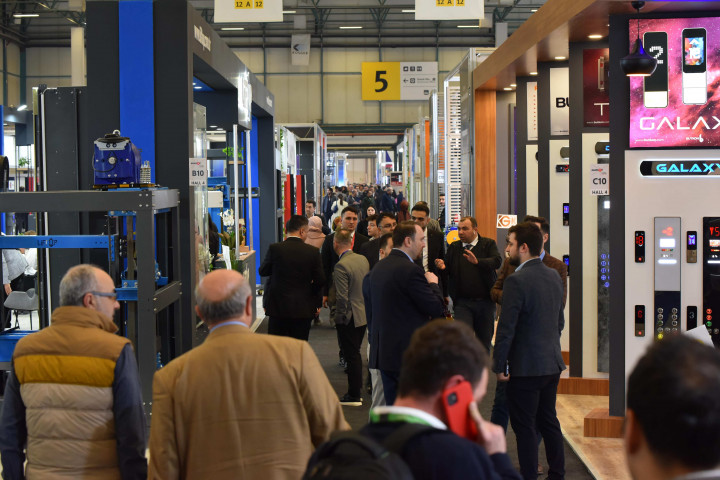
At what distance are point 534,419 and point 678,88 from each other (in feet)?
7.79

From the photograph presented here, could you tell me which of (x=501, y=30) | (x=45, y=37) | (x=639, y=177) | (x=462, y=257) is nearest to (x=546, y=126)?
(x=462, y=257)

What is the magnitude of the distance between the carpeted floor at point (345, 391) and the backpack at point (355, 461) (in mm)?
3830

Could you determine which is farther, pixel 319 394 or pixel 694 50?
pixel 694 50

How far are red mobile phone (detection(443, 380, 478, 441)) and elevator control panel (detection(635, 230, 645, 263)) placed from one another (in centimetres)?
397

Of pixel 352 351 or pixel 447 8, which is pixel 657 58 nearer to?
pixel 352 351

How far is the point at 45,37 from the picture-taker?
2636 cm

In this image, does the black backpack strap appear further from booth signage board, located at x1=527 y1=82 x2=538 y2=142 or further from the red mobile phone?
booth signage board, located at x1=527 y1=82 x2=538 y2=142

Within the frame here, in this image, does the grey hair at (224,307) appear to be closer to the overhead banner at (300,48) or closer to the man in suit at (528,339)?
the man in suit at (528,339)

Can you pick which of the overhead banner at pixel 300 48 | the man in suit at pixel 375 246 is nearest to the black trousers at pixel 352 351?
the man in suit at pixel 375 246

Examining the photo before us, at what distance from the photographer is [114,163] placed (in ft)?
17.7

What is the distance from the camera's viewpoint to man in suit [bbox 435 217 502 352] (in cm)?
689

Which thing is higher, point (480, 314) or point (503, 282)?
point (503, 282)

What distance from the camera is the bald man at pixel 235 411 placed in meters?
2.50

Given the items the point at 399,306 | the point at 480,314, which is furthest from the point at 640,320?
the point at 399,306
